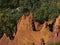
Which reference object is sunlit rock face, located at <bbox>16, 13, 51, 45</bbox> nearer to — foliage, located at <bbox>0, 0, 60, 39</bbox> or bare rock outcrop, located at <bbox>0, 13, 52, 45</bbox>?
bare rock outcrop, located at <bbox>0, 13, 52, 45</bbox>

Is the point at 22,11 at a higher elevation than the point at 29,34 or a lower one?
lower

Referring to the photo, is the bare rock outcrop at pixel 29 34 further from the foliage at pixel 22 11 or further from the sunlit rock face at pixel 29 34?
the foliage at pixel 22 11

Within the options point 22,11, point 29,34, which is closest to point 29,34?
point 29,34

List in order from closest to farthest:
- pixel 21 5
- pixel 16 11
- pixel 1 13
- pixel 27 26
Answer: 1. pixel 27 26
2. pixel 1 13
3. pixel 16 11
4. pixel 21 5

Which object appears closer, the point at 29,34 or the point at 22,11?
the point at 29,34

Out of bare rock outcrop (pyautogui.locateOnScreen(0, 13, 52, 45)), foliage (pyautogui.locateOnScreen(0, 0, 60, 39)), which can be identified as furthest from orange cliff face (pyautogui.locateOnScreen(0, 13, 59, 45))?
foliage (pyautogui.locateOnScreen(0, 0, 60, 39))

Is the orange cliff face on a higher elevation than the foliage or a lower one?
higher

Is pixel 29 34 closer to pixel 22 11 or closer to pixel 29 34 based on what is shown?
pixel 29 34

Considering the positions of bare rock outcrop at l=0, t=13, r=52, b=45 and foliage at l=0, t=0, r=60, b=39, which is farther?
foliage at l=0, t=0, r=60, b=39

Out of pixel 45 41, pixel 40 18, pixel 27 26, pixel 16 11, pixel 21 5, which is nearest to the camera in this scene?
pixel 45 41

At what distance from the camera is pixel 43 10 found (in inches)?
1071

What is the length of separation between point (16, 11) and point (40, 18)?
446 centimetres

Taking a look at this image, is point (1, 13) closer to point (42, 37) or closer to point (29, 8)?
point (29, 8)

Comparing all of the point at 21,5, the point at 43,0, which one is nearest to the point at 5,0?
the point at 21,5
